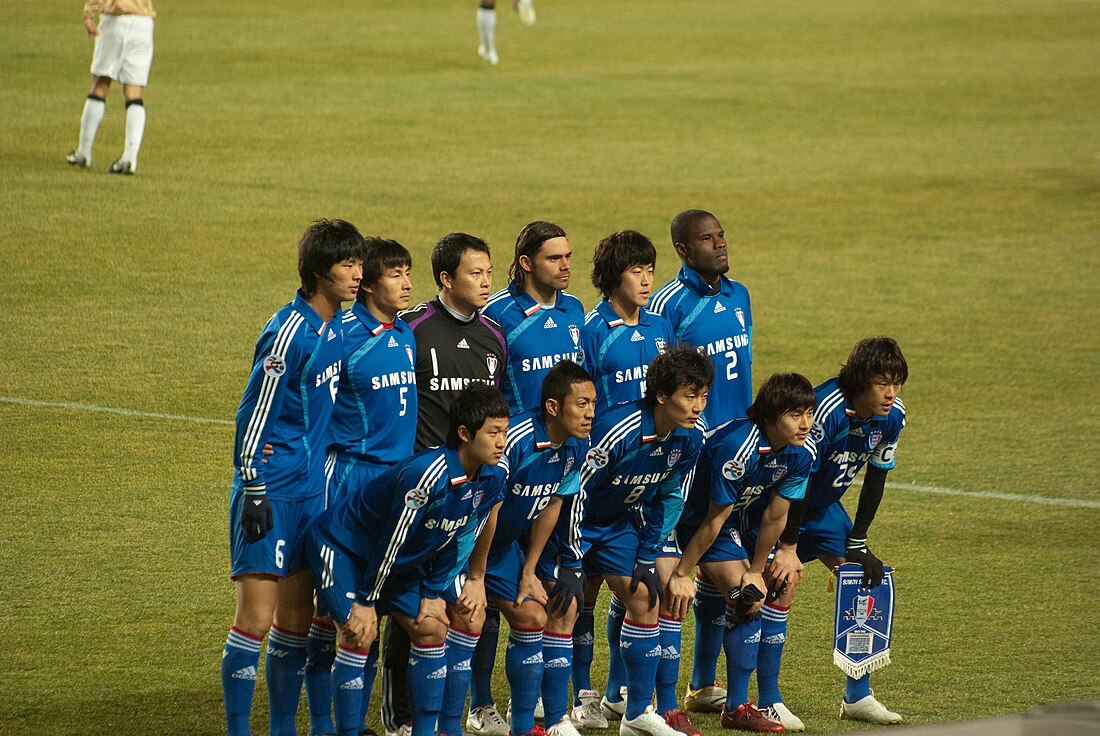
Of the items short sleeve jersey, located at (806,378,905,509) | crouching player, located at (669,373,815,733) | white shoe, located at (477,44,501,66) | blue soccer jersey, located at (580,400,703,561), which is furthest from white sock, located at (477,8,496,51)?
blue soccer jersey, located at (580,400,703,561)

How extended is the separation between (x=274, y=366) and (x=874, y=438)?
2.41 metres

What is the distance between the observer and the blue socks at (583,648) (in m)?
6.25

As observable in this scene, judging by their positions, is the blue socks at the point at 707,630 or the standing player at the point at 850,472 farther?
the blue socks at the point at 707,630

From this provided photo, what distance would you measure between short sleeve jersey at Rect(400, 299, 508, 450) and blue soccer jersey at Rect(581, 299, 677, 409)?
452 millimetres

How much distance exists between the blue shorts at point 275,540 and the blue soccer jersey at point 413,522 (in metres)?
0.08

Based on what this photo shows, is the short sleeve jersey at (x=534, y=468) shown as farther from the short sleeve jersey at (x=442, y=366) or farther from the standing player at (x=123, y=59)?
the standing player at (x=123, y=59)

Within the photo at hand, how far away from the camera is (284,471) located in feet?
17.7

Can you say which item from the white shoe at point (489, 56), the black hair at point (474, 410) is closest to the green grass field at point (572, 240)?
the white shoe at point (489, 56)

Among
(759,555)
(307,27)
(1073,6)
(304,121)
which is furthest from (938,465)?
(1073,6)

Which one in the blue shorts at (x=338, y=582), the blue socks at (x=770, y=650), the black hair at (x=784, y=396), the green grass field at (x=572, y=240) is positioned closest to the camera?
the blue shorts at (x=338, y=582)

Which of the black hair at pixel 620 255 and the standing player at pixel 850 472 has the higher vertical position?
the black hair at pixel 620 255

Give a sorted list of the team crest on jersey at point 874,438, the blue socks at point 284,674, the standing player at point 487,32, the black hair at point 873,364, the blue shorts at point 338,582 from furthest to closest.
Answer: the standing player at point 487,32, the team crest on jersey at point 874,438, the black hair at point 873,364, the blue socks at point 284,674, the blue shorts at point 338,582

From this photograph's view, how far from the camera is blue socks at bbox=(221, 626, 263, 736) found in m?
5.35

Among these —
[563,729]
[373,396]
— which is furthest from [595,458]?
[563,729]
